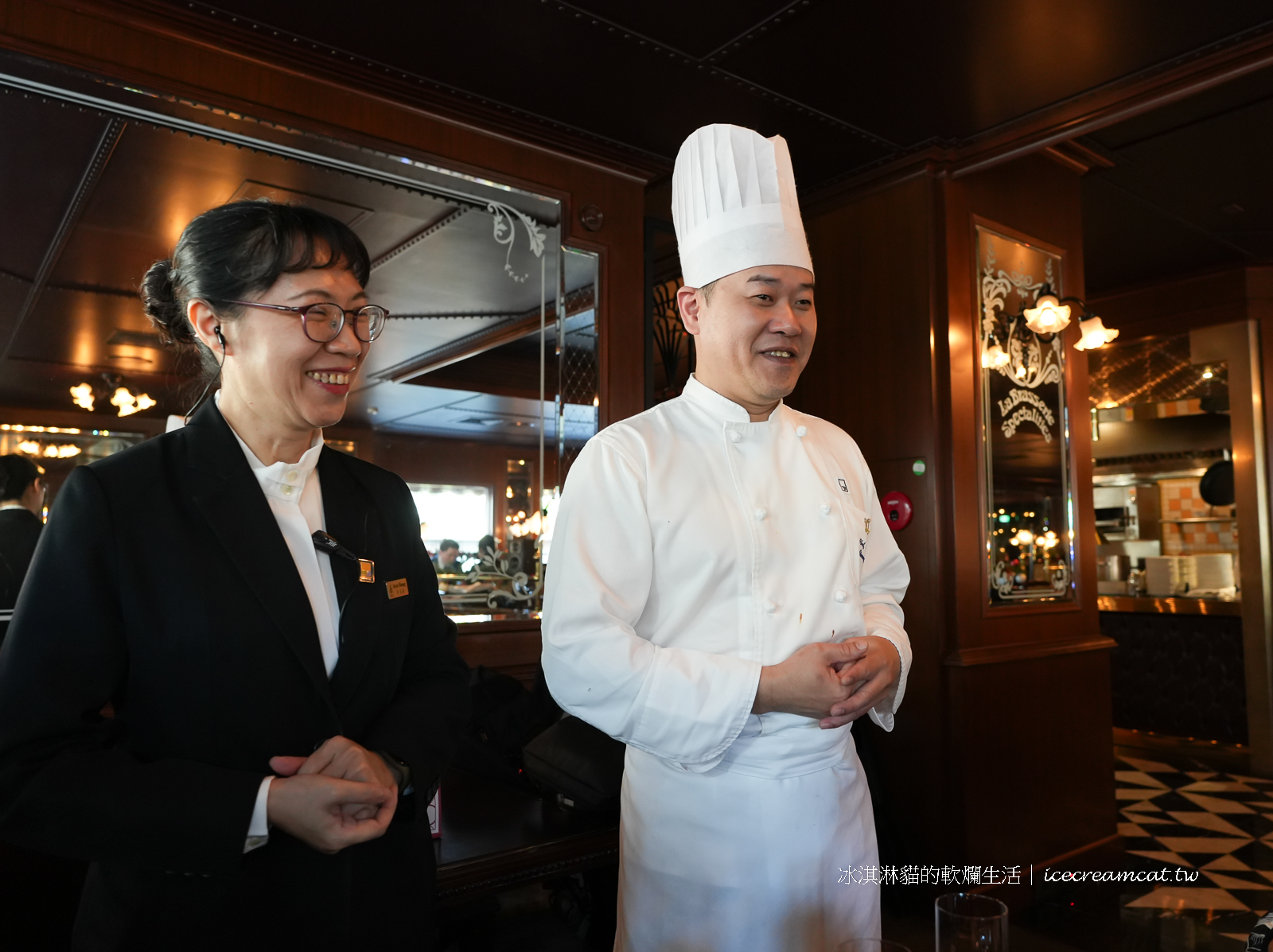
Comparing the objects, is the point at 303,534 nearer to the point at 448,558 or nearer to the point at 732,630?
the point at 732,630

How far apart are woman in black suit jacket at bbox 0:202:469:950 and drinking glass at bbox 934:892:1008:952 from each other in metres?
0.74

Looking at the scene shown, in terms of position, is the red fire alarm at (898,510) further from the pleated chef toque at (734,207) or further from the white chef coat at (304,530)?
the white chef coat at (304,530)

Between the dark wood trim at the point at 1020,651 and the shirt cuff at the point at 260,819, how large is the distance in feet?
9.83

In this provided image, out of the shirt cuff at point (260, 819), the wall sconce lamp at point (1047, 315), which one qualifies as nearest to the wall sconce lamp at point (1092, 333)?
the wall sconce lamp at point (1047, 315)

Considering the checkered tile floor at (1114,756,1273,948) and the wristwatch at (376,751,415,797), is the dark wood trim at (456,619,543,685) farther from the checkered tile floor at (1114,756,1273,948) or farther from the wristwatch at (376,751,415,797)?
the checkered tile floor at (1114,756,1273,948)

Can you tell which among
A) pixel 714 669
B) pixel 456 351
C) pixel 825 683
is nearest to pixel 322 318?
pixel 714 669

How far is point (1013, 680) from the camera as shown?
3.79 meters

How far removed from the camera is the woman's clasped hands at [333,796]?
1182 mm

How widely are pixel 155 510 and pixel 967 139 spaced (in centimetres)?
344

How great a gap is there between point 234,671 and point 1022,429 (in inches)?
143

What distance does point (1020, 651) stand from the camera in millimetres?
3836

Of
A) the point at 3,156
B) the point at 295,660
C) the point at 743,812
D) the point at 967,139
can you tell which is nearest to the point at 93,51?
the point at 3,156

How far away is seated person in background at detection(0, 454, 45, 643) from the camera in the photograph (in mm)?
2488

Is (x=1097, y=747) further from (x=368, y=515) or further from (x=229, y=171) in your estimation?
(x=229, y=171)
